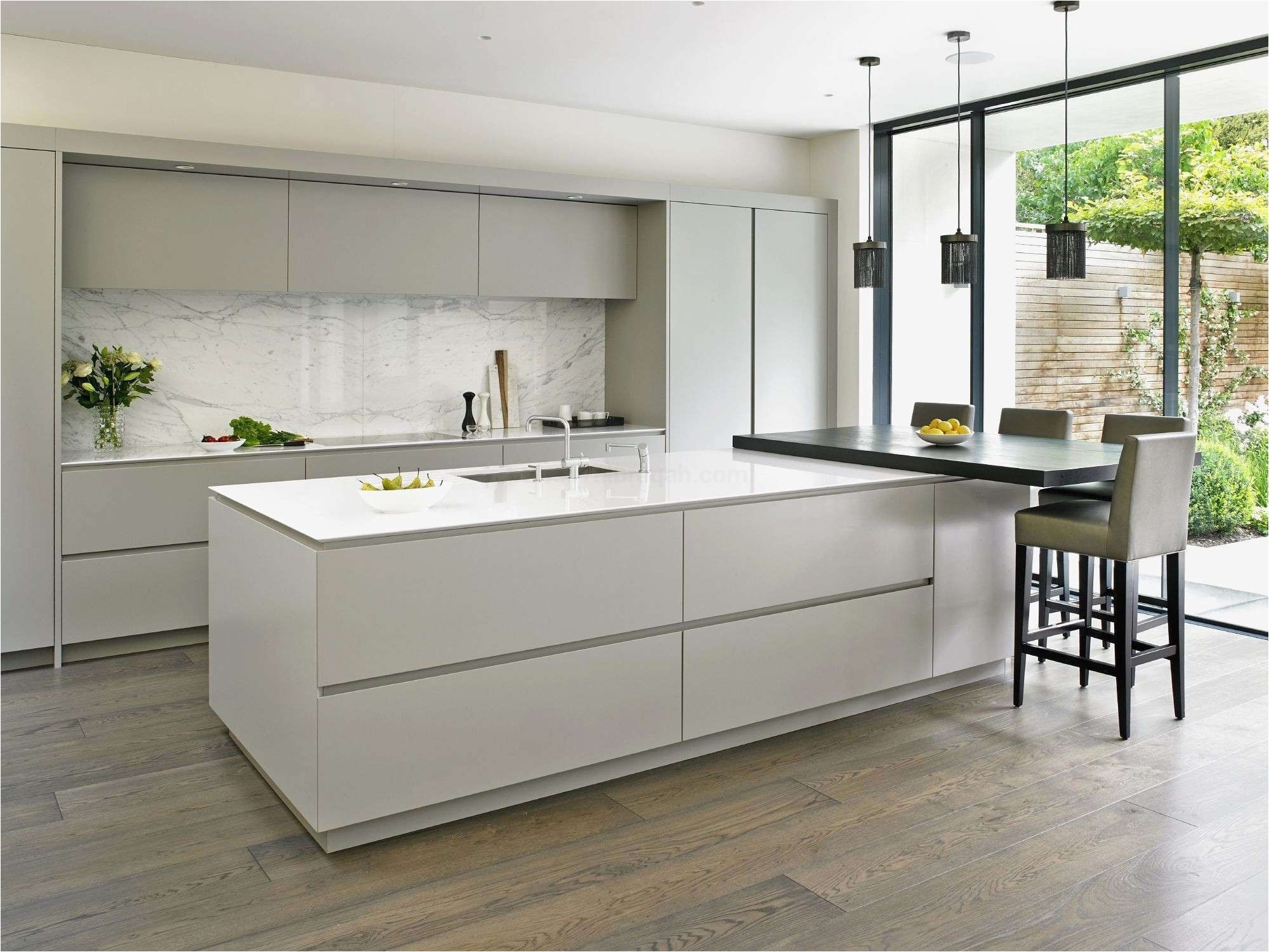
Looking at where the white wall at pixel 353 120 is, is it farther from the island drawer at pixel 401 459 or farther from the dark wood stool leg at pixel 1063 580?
the dark wood stool leg at pixel 1063 580

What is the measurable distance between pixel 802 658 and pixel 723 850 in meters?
0.90

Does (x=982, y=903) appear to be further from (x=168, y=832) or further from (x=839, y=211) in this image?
(x=839, y=211)

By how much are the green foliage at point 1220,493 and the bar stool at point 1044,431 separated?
0.66 metres

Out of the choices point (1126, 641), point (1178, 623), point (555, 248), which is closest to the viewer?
point (1126, 641)

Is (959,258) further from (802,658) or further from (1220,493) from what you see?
(802,658)

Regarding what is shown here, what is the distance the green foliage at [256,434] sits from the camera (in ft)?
16.3

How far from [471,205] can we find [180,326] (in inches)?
60.1

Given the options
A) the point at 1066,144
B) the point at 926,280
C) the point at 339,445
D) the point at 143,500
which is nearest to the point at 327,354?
the point at 339,445

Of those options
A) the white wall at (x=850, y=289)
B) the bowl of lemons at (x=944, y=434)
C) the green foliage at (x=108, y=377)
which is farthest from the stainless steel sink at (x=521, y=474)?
the white wall at (x=850, y=289)

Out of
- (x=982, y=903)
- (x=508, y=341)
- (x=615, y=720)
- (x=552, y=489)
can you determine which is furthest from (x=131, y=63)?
(x=982, y=903)

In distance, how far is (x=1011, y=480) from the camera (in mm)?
3514

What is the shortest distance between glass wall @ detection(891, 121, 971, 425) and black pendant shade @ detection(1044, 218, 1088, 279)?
6.91 ft

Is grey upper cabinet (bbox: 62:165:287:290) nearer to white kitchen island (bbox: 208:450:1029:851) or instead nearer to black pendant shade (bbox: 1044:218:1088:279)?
white kitchen island (bbox: 208:450:1029:851)

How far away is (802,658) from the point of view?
3.48m
